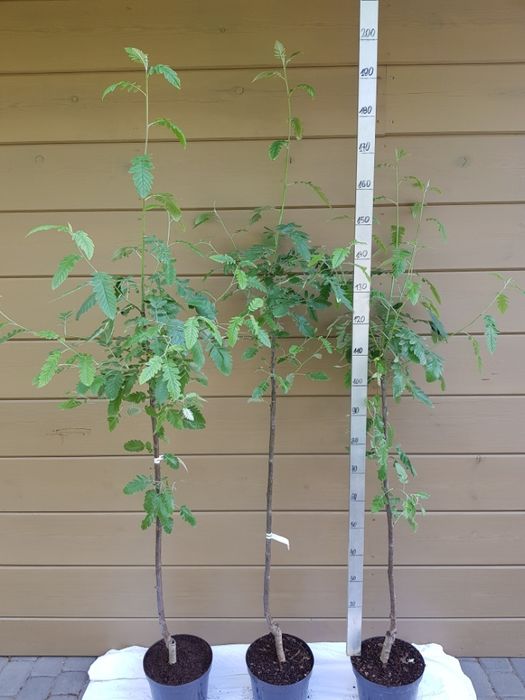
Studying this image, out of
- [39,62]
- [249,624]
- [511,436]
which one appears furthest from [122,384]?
[511,436]

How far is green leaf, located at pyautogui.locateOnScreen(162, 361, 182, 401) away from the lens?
1.08m

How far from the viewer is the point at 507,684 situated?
6.01 feet

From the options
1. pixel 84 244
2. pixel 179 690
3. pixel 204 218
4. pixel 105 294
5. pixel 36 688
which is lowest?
pixel 36 688

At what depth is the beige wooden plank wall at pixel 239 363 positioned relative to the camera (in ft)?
5.12

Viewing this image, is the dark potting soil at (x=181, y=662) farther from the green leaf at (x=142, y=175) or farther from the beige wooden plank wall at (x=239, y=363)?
the green leaf at (x=142, y=175)

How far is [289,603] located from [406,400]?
34.4 inches

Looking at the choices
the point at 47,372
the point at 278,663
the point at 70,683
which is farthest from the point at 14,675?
the point at 47,372

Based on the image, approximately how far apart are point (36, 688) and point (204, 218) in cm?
177

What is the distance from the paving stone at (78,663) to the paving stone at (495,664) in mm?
1480

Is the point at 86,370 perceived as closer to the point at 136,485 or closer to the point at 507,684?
the point at 136,485

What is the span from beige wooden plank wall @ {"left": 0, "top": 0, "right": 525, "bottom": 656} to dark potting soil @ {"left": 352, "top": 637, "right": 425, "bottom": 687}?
0.76 ft

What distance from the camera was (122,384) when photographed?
49.4 inches

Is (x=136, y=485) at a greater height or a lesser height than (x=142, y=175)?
lesser

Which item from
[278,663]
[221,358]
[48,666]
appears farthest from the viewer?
[48,666]
